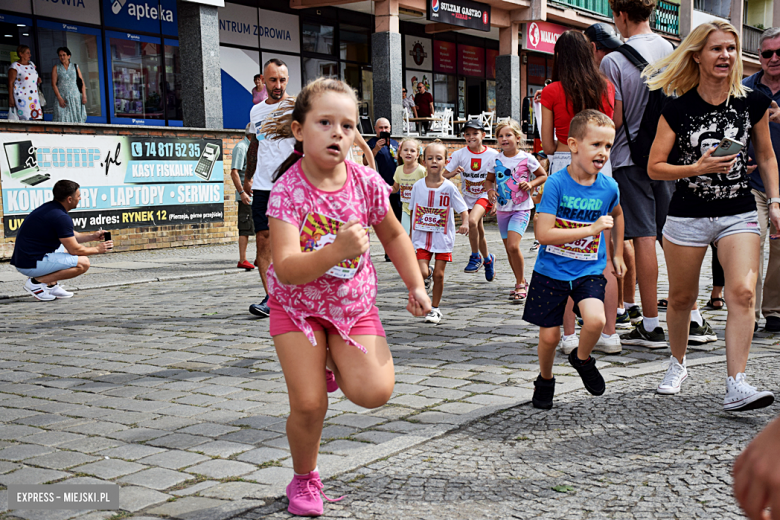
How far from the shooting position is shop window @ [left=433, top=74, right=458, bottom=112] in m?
28.8

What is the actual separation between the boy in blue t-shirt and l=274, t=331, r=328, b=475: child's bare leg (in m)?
1.68

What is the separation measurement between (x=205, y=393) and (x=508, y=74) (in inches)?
852

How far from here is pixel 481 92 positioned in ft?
101

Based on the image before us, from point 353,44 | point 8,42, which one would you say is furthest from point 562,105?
point 353,44

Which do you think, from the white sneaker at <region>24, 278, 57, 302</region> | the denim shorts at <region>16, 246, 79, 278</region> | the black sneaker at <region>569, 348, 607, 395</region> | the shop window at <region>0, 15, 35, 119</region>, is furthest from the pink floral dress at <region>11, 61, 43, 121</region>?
the black sneaker at <region>569, 348, 607, 395</region>

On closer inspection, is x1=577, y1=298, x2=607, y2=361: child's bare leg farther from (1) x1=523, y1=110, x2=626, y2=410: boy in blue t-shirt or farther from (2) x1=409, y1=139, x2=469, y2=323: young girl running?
(2) x1=409, y1=139, x2=469, y2=323: young girl running

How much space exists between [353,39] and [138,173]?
1252cm

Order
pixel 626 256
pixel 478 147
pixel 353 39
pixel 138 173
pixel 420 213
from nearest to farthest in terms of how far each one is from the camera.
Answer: pixel 626 256
pixel 420 213
pixel 478 147
pixel 138 173
pixel 353 39

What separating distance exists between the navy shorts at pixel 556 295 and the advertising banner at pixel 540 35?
2227 cm

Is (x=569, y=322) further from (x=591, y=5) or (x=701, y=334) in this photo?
(x=591, y=5)

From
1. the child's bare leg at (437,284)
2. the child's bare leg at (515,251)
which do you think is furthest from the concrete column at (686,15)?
the child's bare leg at (437,284)

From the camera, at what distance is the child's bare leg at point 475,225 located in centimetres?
887

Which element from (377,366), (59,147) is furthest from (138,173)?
(377,366)

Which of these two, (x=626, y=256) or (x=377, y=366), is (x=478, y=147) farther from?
(x=377, y=366)
